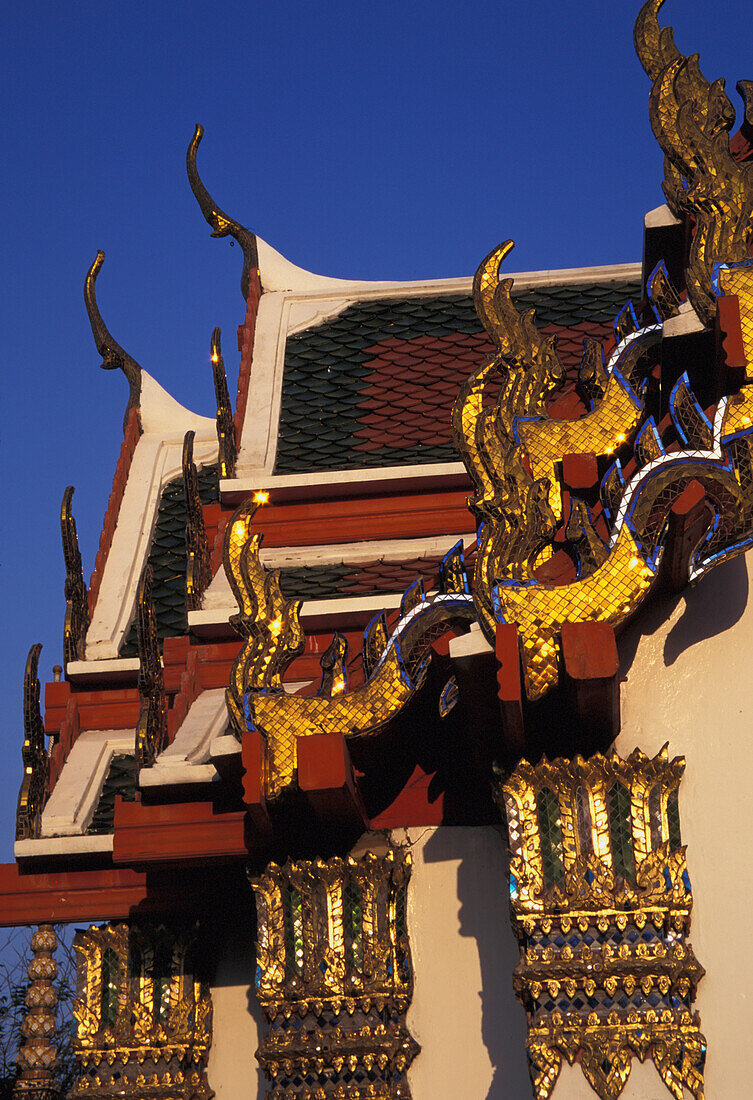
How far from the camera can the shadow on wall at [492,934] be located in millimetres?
5789

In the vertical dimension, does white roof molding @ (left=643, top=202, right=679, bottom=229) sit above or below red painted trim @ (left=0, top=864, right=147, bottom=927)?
above

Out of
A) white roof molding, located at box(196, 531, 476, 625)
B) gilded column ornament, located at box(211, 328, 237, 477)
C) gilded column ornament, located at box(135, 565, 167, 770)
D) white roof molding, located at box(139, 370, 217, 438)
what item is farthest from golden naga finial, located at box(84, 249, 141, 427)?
gilded column ornament, located at box(135, 565, 167, 770)

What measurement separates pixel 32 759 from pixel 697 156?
4356 millimetres

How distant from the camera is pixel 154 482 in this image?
33.1 feet

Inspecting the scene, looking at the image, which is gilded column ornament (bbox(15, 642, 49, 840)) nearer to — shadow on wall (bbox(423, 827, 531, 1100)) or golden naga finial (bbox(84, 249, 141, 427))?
shadow on wall (bbox(423, 827, 531, 1100))

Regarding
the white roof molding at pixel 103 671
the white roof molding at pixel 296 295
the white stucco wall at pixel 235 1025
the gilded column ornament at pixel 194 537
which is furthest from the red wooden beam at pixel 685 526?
the white roof molding at pixel 296 295

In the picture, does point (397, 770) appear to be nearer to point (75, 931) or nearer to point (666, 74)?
point (75, 931)

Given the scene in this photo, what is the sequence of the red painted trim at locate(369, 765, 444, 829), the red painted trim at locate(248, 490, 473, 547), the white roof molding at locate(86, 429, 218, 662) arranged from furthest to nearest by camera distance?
the white roof molding at locate(86, 429, 218, 662) < the red painted trim at locate(248, 490, 473, 547) < the red painted trim at locate(369, 765, 444, 829)

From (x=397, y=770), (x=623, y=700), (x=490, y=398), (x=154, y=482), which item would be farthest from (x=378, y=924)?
(x=154, y=482)

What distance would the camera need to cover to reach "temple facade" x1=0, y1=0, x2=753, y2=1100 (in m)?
5.38

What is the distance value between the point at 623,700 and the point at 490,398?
3643 millimetres

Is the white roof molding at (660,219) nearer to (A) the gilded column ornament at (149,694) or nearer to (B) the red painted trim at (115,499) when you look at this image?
(A) the gilded column ornament at (149,694)

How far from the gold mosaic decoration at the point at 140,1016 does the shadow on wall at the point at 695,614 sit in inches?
98.4

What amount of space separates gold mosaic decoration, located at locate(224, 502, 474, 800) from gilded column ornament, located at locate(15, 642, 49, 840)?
174 cm
